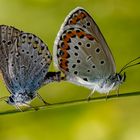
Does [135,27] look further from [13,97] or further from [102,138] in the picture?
[13,97]

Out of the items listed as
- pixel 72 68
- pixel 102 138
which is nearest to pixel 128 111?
pixel 102 138

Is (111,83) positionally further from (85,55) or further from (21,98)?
(21,98)

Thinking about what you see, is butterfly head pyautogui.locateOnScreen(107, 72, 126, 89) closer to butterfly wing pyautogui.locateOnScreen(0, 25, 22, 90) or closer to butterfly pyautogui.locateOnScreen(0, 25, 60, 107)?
butterfly pyautogui.locateOnScreen(0, 25, 60, 107)

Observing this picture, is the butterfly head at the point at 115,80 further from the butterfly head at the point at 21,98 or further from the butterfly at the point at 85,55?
the butterfly head at the point at 21,98

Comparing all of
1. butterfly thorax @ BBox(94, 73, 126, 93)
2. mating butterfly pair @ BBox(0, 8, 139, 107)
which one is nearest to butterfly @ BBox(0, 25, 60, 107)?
mating butterfly pair @ BBox(0, 8, 139, 107)

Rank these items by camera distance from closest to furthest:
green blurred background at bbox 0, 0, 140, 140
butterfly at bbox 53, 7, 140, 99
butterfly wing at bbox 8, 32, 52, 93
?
butterfly at bbox 53, 7, 140, 99 → butterfly wing at bbox 8, 32, 52, 93 → green blurred background at bbox 0, 0, 140, 140

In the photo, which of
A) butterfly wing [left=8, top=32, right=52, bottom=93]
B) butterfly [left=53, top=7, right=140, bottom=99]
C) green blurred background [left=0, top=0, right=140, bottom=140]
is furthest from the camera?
green blurred background [left=0, top=0, right=140, bottom=140]

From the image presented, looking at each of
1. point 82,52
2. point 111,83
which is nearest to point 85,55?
point 82,52

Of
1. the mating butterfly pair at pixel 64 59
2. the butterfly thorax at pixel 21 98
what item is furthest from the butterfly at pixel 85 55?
the butterfly thorax at pixel 21 98
